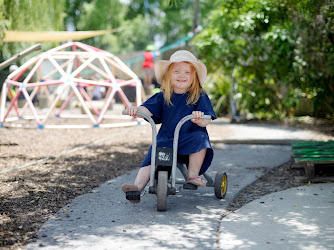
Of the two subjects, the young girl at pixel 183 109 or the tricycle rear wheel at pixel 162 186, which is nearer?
the tricycle rear wheel at pixel 162 186

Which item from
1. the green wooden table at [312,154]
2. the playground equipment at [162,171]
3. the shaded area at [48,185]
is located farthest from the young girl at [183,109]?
the green wooden table at [312,154]

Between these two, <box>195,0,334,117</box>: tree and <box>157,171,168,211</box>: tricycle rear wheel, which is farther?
<box>195,0,334,117</box>: tree

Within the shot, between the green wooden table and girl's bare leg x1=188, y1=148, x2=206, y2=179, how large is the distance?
53.2 inches

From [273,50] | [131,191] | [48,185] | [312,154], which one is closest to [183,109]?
[131,191]

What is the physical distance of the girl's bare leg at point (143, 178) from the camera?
12.8 feet

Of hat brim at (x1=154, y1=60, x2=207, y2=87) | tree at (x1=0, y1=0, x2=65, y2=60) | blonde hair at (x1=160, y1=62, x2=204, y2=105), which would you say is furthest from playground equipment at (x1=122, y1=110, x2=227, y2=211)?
tree at (x1=0, y1=0, x2=65, y2=60)

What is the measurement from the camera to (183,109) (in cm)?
411

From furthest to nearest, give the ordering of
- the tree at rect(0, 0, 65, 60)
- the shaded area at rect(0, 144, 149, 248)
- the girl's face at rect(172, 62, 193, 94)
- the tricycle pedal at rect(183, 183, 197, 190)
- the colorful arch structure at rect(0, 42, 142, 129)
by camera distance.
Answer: the colorful arch structure at rect(0, 42, 142, 129)
the tree at rect(0, 0, 65, 60)
the girl's face at rect(172, 62, 193, 94)
the tricycle pedal at rect(183, 183, 197, 190)
the shaded area at rect(0, 144, 149, 248)

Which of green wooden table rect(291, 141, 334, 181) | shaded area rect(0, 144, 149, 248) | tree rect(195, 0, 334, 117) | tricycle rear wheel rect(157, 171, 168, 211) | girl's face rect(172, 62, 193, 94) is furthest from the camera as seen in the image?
tree rect(195, 0, 334, 117)

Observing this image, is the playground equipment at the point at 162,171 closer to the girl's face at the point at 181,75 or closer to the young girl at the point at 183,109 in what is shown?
the young girl at the point at 183,109

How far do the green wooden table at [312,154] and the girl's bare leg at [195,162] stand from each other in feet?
4.44

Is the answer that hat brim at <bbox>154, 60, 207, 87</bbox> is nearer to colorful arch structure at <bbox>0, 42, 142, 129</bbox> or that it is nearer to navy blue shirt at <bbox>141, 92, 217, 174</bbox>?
navy blue shirt at <bbox>141, 92, 217, 174</bbox>

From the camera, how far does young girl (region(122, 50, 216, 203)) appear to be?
13.0ft

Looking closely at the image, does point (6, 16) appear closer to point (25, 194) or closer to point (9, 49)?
point (9, 49)
